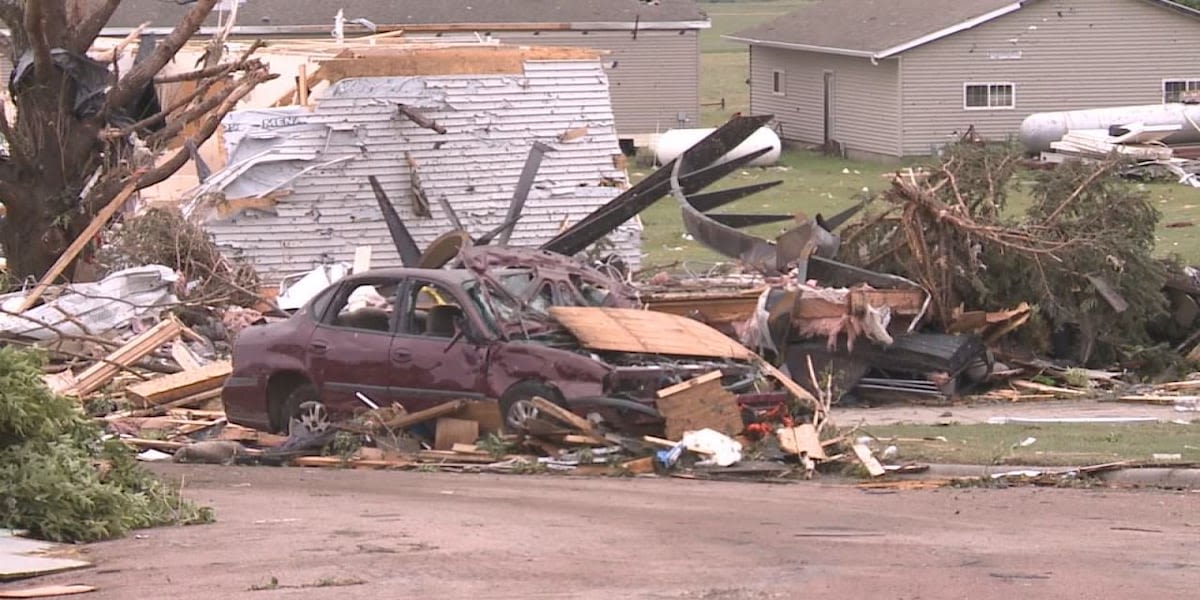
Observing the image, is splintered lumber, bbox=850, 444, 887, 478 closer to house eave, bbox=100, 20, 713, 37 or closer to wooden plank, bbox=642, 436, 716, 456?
wooden plank, bbox=642, 436, 716, 456

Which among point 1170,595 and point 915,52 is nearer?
point 1170,595

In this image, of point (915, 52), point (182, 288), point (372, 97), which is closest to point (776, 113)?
point (915, 52)

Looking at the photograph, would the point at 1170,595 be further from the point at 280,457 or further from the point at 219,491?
the point at 280,457

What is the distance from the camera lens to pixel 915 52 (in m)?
46.9

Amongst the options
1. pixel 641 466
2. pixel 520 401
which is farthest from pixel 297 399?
pixel 641 466

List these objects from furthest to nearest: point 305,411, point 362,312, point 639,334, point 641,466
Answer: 1. point 362,312
2. point 305,411
3. point 639,334
4. point 641,466

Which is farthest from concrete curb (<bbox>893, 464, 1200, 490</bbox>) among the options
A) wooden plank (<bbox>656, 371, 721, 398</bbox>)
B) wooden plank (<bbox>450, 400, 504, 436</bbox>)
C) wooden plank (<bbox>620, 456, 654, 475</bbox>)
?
wooden plank (<bbox>450, 400, 504, 436</bbox>)

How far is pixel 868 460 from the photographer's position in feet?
45.4

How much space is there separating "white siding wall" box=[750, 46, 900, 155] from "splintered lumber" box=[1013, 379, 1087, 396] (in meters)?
27.8

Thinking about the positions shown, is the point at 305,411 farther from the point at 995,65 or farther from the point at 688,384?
the point at 995,65

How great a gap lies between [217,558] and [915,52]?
39.3m

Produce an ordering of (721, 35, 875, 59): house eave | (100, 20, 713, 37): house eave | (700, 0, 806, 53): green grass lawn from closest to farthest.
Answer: (721, 35, 875, 59): house eave → (100, 20, 713, 37): house eave → (700, 0, 806, 53): green grass lawn

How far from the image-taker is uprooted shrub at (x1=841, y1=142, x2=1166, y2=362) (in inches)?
770

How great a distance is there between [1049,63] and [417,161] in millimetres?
26070
